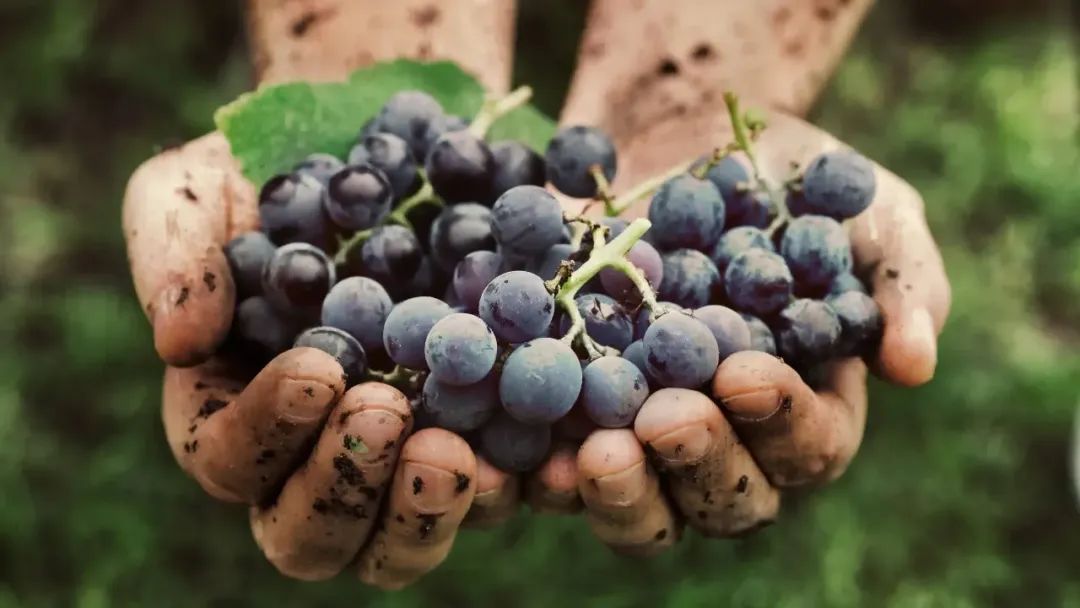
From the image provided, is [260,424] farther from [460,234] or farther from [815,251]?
[815,251]

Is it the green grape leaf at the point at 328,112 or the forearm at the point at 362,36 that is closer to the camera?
the green grape leaf at the point at 328,112

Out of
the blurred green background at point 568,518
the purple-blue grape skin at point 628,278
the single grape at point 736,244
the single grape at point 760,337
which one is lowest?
the blurred green background at point 568,518

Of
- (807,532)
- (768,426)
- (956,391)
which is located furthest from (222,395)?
(956,391)

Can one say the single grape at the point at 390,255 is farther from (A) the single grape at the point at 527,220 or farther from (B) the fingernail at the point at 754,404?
(B) the fingernail at the point at 754,404

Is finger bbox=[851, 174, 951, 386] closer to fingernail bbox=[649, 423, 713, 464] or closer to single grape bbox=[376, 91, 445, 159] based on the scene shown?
fingernail bbox=[649, 423, 713, 464]

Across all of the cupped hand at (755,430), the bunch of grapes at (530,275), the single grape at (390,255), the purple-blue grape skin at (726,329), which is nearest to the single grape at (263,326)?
the bunch of grapes at (530,275)

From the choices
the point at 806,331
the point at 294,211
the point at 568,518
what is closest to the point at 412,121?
the point at 294,211

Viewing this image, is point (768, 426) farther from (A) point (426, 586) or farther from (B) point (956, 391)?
(B) point (956, 391)
